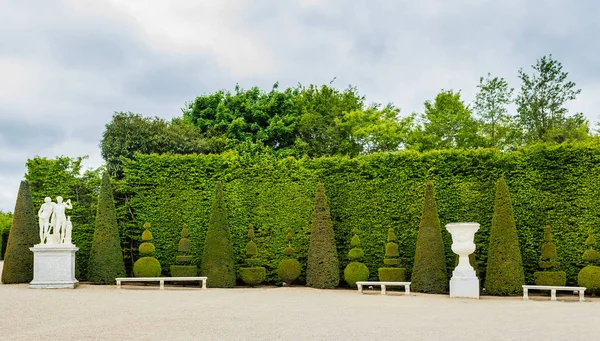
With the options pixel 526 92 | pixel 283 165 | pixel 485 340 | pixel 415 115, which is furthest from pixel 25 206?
pixel 526 92

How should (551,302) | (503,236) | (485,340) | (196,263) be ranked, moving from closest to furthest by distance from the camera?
(485,340)
(551,302)
(503,236)
(196,263)

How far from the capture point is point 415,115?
36312 millimetres

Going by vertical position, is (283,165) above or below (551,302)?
above

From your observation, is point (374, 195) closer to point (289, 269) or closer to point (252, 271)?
Result: point (289, 269)

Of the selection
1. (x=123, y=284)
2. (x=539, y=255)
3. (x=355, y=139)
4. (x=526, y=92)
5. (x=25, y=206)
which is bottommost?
(x=123, y=284)

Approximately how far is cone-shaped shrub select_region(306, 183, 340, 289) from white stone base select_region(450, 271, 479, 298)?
4.34 metres

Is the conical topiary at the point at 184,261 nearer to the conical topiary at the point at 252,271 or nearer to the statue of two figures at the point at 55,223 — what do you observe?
the conical topiary at the point at 252,271

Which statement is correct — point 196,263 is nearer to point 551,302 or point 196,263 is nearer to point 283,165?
point 283,165

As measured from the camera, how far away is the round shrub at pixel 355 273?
64.5 feet

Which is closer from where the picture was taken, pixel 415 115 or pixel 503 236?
pixel 503 236

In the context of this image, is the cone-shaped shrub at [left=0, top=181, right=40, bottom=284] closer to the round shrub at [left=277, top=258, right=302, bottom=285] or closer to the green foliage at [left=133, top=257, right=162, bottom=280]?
the green foliage at [left=133, top=257, right=162, bottom=280]

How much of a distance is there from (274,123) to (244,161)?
36.2ft

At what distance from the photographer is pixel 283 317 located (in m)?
11.7

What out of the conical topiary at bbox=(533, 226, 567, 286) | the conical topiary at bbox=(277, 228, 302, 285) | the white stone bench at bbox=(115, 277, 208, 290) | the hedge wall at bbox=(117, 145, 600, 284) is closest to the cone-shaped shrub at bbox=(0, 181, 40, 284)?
the white stone bench at bbox=(115, 277, 208, 290)
